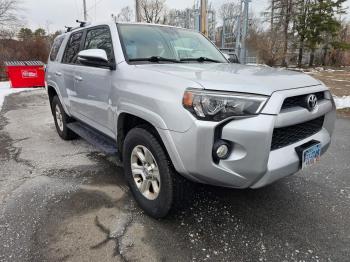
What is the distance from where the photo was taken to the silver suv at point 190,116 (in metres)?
1.96

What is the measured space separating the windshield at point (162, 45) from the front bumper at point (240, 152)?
1.22 metres

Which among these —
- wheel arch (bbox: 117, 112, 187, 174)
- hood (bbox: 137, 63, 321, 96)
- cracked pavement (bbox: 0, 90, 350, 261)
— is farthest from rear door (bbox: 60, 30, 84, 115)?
hood (bbox: 137, 63, 321, 96)

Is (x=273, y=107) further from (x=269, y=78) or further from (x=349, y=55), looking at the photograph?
(x=349, y=55)

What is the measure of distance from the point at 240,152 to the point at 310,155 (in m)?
0.73

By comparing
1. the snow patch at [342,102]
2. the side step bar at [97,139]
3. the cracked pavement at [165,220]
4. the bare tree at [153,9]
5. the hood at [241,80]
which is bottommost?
the cracked pavement at [165,220]

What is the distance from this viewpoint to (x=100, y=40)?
3.40m

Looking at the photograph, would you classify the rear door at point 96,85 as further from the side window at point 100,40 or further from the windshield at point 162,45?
the windshield at point 162,45

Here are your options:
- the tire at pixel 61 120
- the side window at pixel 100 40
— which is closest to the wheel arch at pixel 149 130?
the side window at pixel 100 40

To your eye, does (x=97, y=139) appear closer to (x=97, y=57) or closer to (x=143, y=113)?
(x=97, y=57)

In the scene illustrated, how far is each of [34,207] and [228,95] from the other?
223cm

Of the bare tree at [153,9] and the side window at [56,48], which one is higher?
the bare tree at [153,9]

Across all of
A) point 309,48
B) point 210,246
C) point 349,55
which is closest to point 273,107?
point 210,246

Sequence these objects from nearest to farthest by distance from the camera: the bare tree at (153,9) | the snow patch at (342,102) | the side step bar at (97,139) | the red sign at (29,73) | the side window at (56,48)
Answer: the side step bar at (97,139), the side window at (56,48), the snow patch at (342,102), the red sign at (29,73), the bare tree at (153,9)

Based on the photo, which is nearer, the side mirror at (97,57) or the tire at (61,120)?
the side mirror at (97,57)
